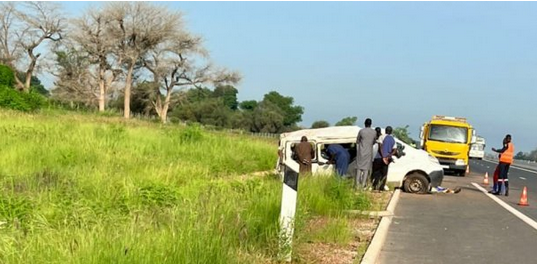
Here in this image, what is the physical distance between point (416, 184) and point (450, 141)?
11644 mm

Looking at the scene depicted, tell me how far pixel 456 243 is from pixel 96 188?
588 cm

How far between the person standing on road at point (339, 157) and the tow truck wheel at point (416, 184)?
5.96ft

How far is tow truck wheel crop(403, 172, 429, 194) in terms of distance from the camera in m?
16.7

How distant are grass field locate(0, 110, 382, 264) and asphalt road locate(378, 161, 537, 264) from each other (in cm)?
87

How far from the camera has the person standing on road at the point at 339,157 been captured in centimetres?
1606

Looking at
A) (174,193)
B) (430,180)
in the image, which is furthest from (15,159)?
(430,180)

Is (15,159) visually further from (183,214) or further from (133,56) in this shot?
(133,56)

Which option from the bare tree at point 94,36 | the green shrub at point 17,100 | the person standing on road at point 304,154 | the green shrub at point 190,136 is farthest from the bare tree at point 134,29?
the person standing on road at point 304,154

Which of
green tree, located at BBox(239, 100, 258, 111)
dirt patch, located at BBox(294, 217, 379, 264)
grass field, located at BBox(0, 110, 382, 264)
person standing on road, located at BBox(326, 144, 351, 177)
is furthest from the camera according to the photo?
green tree, located at BBox(239, 100, 258, 111)

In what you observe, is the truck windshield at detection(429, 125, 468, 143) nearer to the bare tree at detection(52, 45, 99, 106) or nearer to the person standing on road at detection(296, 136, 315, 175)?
the person standing on road at detection(296, 136, 315, 175)

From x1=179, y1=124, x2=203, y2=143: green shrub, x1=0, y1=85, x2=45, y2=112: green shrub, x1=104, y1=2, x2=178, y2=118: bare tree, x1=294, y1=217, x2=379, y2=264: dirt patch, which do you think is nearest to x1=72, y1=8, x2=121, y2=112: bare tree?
x1=104, y1=2, x2=178, y2=118: bare tree

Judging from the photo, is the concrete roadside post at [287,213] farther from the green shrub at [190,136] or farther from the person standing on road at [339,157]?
the green shrub at [190,136]

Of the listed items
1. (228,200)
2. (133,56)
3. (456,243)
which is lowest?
(456,243)

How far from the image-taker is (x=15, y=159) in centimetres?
1391
